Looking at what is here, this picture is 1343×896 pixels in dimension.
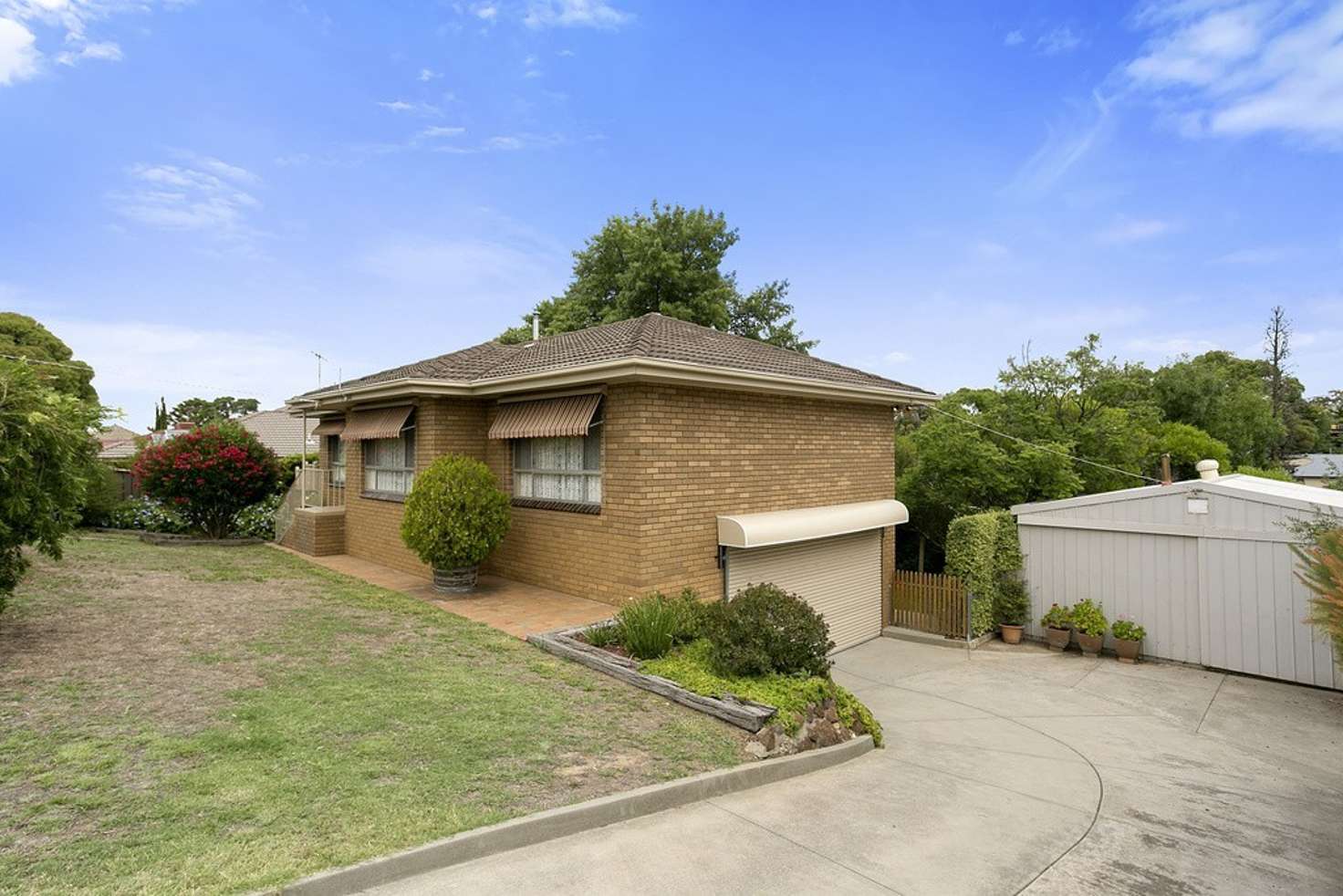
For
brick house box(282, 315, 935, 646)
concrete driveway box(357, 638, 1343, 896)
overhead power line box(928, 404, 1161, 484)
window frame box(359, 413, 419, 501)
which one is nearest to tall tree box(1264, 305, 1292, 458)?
overhead power line box(928, 404, 1161, 484)

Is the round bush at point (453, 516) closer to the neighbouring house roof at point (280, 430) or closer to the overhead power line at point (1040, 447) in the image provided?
the overhead power line at point (1040, 447)

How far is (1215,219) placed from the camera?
683 inches

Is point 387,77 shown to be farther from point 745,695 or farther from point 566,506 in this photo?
point 745,695

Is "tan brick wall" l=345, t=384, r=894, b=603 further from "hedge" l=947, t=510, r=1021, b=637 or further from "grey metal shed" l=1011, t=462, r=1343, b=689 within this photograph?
"grey metal shed" l=1011, t=462, r=1343, b=689

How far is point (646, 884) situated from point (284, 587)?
31.5ft

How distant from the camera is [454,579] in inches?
411

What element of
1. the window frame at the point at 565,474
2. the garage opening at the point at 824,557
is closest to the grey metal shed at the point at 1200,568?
the garage opening at the point at 824,557

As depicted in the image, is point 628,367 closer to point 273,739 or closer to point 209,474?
point 273,739

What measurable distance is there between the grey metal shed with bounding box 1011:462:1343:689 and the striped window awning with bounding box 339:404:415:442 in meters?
12.9

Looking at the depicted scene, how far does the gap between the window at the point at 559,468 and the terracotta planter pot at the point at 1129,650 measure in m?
10.1

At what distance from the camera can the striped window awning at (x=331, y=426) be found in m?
15.4

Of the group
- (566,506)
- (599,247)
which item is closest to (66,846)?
(566,506)

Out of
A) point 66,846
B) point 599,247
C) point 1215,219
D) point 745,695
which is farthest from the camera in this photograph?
point 599,247

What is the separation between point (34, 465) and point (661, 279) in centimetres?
2557
